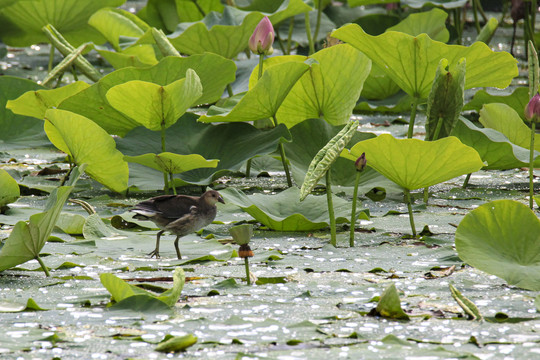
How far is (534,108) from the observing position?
2.18 m

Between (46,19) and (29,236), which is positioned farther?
(46,19)

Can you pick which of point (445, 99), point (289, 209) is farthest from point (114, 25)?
point (445, 99)

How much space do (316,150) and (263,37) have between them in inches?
18.4

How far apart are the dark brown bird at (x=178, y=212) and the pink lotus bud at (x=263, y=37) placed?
90cm

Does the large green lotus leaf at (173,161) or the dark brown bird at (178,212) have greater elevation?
the large green lotus leaf at (173,161)

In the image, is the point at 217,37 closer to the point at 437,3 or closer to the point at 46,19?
the point at 46,19

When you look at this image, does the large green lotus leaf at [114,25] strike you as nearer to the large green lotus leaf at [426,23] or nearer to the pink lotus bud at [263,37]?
the large green lotus leaf at [426,23]

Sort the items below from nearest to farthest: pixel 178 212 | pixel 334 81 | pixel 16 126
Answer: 1. pixel 178 212
2. pixel 334 81
3. pixel 16 126

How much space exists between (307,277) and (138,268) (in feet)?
1.38

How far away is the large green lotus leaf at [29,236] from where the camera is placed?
5.31ft

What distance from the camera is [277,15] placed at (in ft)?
13.6

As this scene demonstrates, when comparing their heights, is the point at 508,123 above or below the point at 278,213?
above

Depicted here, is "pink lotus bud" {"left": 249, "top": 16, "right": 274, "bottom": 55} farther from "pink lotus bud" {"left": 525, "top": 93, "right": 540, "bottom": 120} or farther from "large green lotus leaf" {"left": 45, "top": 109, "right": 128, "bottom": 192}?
"pink lotus bud" {"left": 525, "top": 93, "right": 540, "bottom": 120}

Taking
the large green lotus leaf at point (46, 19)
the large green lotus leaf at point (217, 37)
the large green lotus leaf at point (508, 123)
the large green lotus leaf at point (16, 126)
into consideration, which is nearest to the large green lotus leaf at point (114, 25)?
the large green lotus leaf at point (46, 19)
